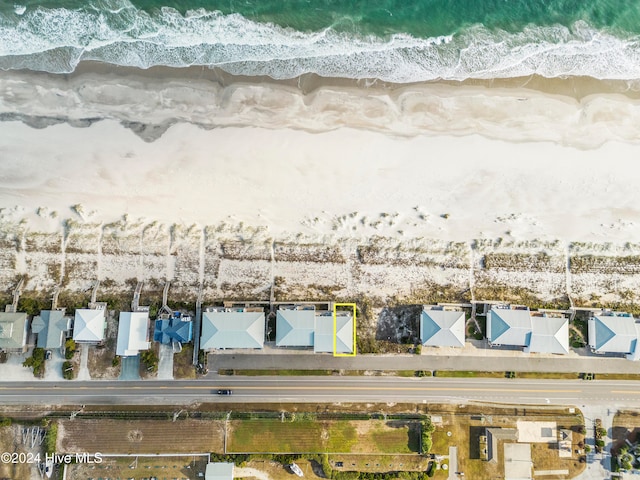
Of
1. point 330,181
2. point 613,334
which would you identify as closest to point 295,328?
point 330,181

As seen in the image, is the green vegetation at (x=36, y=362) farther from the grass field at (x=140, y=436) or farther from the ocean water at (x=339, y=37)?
the ocean water at (x=339, y=37)

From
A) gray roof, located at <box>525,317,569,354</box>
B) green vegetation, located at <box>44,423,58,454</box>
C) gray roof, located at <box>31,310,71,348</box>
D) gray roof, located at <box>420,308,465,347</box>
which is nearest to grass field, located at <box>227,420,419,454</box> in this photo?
gray roof, located at <box>420,308,465,347</box>

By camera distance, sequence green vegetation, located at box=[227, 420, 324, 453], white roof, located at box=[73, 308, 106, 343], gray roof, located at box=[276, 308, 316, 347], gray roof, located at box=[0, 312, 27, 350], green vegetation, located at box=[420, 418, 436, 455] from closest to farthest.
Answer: gray roof, located at box=[0, 312, 27, 350]
white roof, located at box=[73, 308, 106, 343]
gray roof, located at box=[276, 308, 316, 347]
green vegetation, located at box=[420, 418, 436, 455]
green vegetation, located at box=[227, 420, 324, 453]

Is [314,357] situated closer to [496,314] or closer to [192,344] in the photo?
[192,344]

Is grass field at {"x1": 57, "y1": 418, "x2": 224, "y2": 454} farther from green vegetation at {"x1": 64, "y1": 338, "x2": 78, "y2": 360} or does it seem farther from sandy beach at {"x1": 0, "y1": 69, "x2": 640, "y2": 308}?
sandy beach at {"x1": 0, "y1": 69, "x2": 640, "y2": 308}

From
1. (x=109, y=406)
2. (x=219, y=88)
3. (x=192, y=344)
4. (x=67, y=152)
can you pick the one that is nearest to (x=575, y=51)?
(x=219, y=88)

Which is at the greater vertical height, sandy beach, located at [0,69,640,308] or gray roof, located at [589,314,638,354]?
sandy beach, located at [0,69,640,308]
